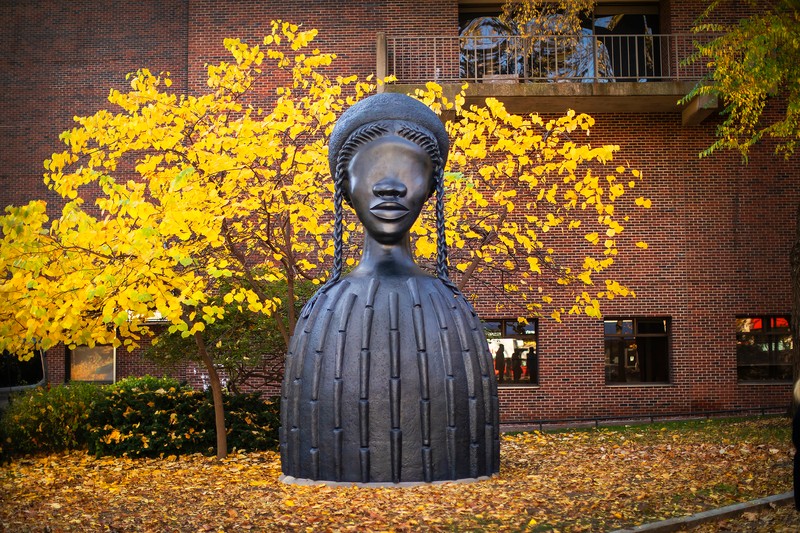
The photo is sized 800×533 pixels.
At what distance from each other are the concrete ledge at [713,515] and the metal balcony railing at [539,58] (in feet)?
41.0

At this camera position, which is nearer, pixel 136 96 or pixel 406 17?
pixel 136 96

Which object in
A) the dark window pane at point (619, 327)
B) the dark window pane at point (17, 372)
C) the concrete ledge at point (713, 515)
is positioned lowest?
the concrete ledge at point (713, 515)

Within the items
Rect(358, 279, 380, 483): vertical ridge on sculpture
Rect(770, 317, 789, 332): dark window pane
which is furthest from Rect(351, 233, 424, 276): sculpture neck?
Rect(770, 317, 789, 332): dark window pane

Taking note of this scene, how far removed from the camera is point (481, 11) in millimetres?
21078

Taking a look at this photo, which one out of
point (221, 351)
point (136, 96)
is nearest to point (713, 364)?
point (221, 351)

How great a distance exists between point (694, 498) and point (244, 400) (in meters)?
6.50

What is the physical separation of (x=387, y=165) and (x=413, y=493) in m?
2.50

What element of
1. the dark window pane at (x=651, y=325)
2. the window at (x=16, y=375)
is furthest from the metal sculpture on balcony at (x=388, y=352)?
the dark window pane at (x=651, y=325)

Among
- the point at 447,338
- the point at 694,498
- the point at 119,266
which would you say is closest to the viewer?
the point at 447,338

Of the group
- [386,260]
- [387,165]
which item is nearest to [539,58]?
[387,165]

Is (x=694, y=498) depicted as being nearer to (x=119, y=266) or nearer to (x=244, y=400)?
(x=119, y=266)

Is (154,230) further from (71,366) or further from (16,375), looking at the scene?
(71,366)

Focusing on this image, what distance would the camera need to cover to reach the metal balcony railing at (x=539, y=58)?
774 inches

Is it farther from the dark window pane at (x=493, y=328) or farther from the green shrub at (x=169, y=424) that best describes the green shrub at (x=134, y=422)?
the dark window pane at (x=493, y=328)
